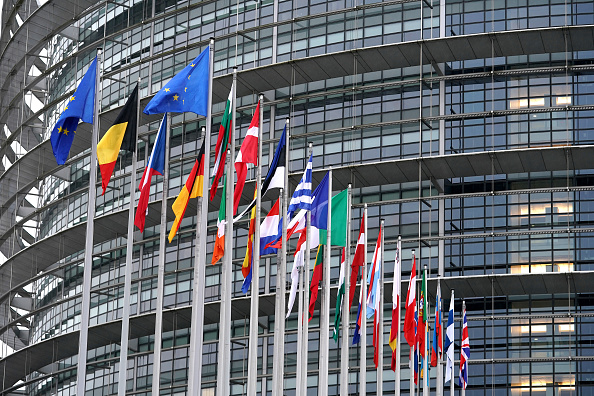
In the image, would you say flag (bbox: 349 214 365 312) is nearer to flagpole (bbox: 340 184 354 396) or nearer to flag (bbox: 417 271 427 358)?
flagpole (bbox: 340 184 354 396)

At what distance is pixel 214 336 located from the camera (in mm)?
55625

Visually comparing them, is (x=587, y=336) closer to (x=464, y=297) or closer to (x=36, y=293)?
(x=464, y=297)

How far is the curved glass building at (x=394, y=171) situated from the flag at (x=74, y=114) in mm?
20661

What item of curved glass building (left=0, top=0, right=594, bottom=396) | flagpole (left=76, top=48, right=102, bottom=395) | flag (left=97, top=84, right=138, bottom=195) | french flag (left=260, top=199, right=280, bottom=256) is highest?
curved glass building (left=0, top=0, right=594, bottom=396)

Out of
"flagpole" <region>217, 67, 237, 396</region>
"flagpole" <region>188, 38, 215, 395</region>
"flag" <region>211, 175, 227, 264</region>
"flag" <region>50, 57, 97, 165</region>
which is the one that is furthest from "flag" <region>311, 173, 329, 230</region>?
"flag" <region>50, 57, 97, 165</region>

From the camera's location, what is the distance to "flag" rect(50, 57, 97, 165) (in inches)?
990

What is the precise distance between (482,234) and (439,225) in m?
2.08

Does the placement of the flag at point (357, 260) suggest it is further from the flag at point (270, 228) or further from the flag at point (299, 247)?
the flag at point (270, 228)

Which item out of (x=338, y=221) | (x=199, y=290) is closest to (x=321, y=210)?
(x=338, y=221)

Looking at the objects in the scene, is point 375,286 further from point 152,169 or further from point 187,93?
point 187,93

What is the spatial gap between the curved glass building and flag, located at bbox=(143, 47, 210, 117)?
1996 centimetres

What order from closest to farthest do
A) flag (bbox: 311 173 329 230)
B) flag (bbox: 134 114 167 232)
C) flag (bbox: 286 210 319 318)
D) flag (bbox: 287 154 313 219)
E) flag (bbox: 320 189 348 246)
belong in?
flag (bbox: 134 114 167 232)
flag (bbox: 287 154 313 219)
flag (bbox: 286 210 319 318)
flag (bbox: 311 173 329 230)
flag (bbox: 320 189 348 246)

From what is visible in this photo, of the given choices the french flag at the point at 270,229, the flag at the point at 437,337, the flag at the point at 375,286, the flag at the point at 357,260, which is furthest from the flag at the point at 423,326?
the french flag at the point at 270,229

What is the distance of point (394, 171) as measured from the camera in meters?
51.3
